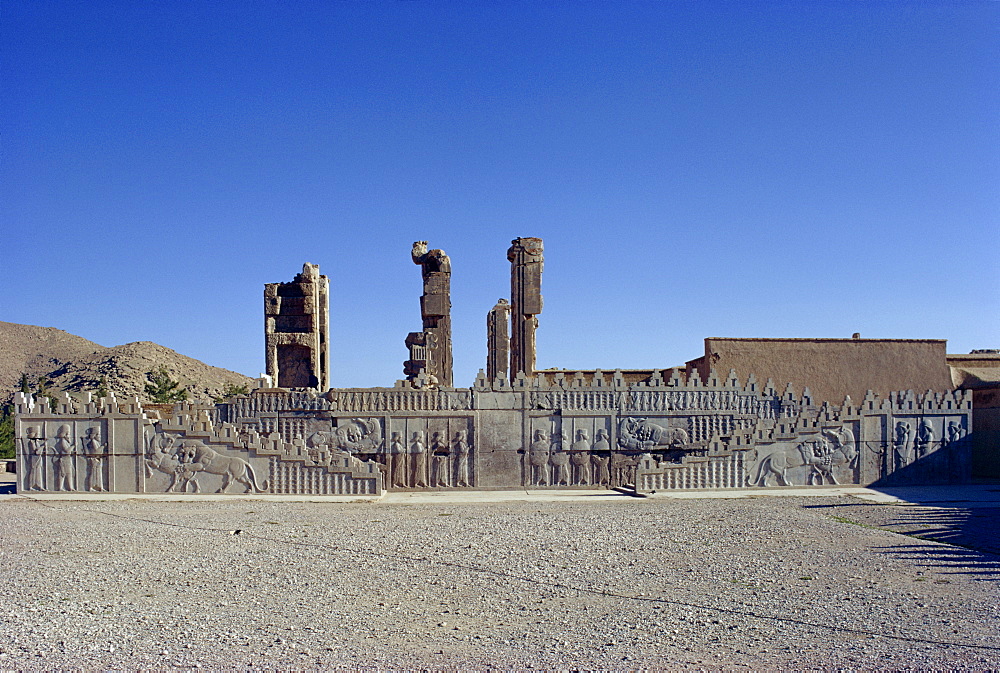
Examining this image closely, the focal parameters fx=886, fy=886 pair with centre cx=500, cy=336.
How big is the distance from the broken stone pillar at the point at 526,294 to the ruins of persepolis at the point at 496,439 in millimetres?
3059

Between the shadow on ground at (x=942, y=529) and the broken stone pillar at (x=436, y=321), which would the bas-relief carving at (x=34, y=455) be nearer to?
the broken stone pillar at (x=436, y=321)

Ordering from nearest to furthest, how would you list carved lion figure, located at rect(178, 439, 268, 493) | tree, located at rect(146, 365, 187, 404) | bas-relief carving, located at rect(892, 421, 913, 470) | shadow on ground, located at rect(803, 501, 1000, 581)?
shadow on ground, located at rect(803, 501, 1000, 581) → carved lion figure, located at rect(178, 439, 268, 493) → bas-relief carving, located at rect(892, 421, 913, 470) → tree, located at rect(146, 365, 187, 404)

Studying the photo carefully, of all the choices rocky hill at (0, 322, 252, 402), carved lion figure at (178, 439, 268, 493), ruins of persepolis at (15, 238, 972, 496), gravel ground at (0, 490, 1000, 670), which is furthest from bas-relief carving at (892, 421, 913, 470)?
rocky hill at (0, 322, 252, 402)

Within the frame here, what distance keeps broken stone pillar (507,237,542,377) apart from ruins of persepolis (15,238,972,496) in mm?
3059

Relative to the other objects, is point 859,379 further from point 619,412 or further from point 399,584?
point 399,584

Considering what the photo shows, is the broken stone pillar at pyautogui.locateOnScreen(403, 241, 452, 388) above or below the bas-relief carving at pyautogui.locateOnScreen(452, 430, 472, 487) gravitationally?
above

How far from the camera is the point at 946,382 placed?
72.2 ft

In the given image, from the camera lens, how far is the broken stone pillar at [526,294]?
72.4 ft

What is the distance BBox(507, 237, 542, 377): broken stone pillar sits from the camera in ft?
72.4

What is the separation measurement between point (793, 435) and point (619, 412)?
3560mm

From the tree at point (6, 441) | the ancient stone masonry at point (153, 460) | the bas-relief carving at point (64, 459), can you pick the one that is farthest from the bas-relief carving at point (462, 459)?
the tree at point (6, 441)

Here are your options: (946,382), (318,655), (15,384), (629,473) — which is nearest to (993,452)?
(946,382)

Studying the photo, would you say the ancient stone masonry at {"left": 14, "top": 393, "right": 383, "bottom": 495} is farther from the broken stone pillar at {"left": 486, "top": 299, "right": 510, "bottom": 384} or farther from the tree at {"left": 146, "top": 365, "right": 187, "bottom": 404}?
the tree at {"left": 146, "top": 365, "right": 187, "bottom": 404}

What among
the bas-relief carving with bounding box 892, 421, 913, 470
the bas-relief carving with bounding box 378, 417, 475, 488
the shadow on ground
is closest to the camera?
the shadow on ground
